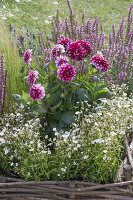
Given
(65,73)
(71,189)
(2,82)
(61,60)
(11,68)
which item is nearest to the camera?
(71,189)

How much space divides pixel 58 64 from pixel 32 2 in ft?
20.4

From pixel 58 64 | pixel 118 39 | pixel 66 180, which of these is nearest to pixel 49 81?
pixel 58 64

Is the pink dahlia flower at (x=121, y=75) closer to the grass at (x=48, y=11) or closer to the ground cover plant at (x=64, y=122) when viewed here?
the ground cover plant at (x=64, y=122)

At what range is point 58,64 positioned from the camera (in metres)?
3.28

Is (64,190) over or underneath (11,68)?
underneath

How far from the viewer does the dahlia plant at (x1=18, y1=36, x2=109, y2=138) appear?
3.23 meters

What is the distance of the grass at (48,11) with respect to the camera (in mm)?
8156

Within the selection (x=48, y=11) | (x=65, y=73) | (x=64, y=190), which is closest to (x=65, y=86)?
(x=65, y=73)

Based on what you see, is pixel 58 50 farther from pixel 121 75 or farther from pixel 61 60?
pixel 121 75

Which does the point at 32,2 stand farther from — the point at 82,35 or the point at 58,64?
the point at 58,64

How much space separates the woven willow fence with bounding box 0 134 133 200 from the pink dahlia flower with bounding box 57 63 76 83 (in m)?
0.58

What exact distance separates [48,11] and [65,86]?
5.87m

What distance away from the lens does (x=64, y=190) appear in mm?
3039

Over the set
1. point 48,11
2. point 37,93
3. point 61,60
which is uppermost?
point 48,11
